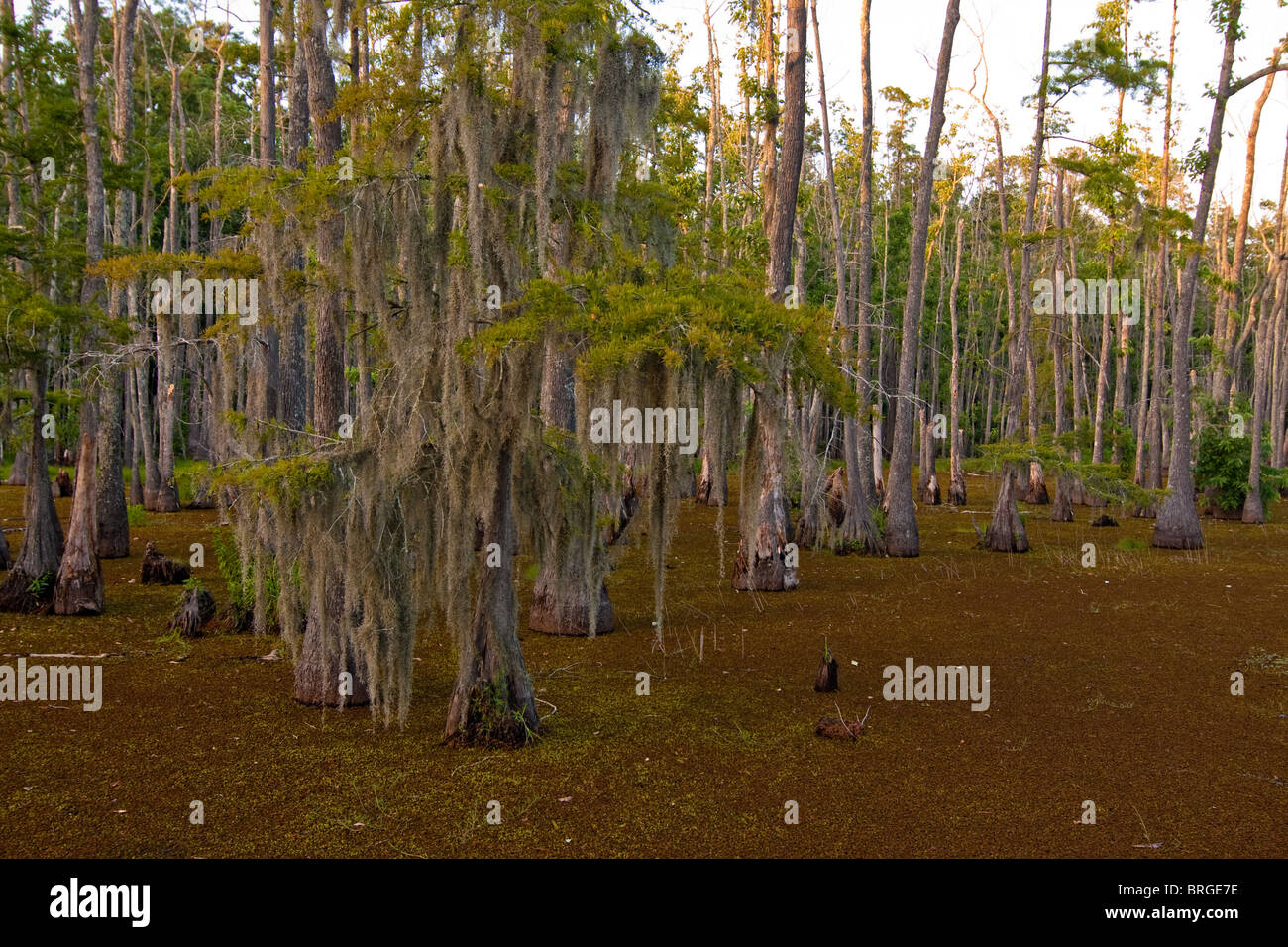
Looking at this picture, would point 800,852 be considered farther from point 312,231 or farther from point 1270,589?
point 1270,589

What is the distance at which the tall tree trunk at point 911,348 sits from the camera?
17.3 m

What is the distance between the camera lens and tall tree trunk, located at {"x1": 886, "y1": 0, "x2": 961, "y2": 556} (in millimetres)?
17266

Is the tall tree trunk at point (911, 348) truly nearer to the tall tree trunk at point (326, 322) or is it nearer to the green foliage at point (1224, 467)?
the tall tree trunk at point (326, 322)

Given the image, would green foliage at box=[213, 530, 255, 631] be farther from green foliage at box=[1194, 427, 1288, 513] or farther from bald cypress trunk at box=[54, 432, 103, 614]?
green foliage at box=[1194, 427, 1288, 513]

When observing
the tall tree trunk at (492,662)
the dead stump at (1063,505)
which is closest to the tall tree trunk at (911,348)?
the dead stump at (1063,505)
